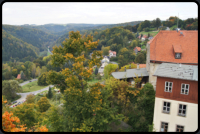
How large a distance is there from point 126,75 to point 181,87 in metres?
10.4

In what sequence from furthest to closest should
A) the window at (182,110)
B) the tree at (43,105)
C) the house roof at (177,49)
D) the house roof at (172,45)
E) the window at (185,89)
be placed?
1. the tree at (43,105)
2. the house roof at (177,49)
3. the house roof at (172,45)
4. the window at (182,110)
5. the window at (185,89)

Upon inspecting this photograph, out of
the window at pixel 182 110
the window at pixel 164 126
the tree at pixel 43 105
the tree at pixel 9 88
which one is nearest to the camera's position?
the window at pixel 182 110

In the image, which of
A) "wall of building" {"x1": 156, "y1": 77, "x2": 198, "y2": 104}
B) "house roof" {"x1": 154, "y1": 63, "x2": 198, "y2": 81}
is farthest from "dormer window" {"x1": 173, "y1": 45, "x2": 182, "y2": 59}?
"wall of building" {"x1": 156, "y1": 77, "x2": 198, "y2": 104}

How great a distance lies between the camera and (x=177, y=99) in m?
11.0

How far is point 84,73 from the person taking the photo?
12484 mm

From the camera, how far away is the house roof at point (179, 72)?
10.5 metres

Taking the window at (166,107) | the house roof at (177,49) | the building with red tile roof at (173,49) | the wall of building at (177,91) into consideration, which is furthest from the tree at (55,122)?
the house roof at (177,49)

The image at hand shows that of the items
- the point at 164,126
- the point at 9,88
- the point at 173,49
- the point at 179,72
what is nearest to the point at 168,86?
A: the point at 179,72

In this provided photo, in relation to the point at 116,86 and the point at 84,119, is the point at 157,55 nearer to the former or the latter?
the point at 116,86

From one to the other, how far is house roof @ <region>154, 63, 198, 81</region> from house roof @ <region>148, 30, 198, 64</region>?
6984mm

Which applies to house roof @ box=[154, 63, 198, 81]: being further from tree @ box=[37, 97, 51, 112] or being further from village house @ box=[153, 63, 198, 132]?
tree @ box=[37, 97, 51, 112]

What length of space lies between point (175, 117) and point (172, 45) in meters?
10.9

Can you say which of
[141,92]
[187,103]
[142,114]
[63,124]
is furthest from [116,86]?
[187,103]

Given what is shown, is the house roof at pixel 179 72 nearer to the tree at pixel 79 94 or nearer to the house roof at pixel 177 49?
the tree at pixel 79 94
